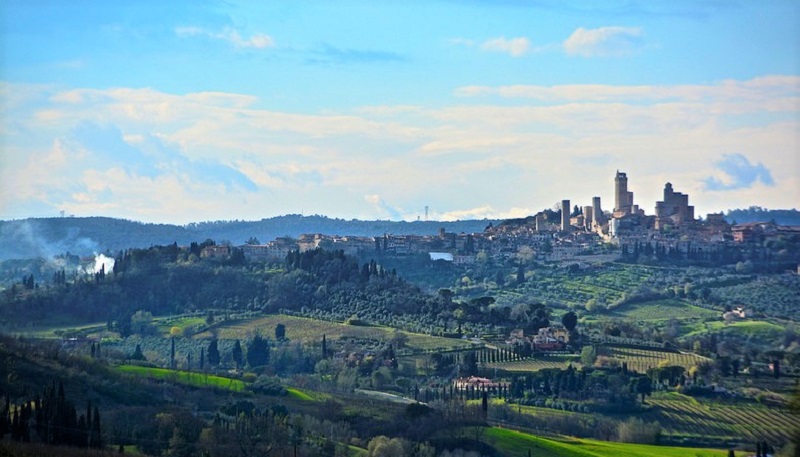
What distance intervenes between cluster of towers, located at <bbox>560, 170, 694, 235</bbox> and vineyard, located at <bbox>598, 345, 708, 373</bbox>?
112 feet

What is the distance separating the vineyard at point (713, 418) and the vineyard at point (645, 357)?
5019 millimetres

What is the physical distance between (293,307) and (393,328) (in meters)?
7.36

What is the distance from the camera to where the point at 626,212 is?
94.4 metres

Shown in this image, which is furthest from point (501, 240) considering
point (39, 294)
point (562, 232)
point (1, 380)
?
point (1, 380)

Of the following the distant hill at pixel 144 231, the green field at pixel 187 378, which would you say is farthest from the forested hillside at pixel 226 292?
the distant hill at pixel 144 231

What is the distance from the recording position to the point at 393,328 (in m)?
61.5

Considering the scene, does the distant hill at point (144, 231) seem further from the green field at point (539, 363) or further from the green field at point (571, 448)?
the green field at point (571, 448)

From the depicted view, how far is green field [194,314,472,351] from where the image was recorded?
57.5m

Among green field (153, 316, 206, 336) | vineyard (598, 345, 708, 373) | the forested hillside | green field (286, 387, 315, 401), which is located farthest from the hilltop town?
green field (286, 387, 315, 401)

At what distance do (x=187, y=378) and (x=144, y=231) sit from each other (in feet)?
248

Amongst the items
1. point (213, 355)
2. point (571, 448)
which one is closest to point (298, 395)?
point (571, 448)

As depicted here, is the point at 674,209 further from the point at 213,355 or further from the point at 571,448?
the point at 571,448

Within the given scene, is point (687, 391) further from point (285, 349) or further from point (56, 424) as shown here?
point (56, 424)

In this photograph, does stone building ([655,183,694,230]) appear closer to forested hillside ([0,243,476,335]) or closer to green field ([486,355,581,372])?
forested hillside ([0,243,476,335])
